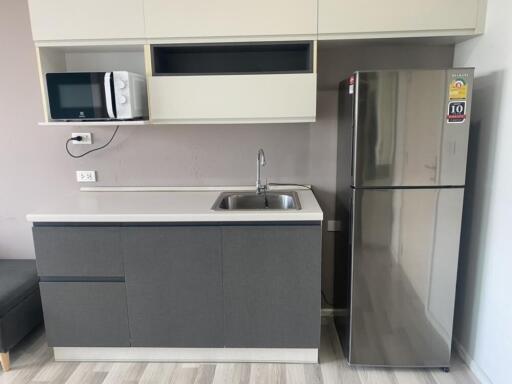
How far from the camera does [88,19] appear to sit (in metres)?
1.95

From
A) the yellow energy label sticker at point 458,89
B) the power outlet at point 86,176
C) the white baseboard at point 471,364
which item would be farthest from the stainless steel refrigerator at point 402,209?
the power outlet at point 86,176

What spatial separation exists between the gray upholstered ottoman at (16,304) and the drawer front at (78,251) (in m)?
0.31

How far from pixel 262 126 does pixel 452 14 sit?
1.18m

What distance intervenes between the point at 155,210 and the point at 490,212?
1.71m

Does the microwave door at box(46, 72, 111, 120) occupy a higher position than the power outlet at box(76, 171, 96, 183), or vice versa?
the microwave door at box(46, 72, 111, 120)

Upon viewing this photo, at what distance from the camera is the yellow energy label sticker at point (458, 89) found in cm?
169

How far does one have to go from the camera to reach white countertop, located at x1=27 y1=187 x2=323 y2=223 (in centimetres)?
186

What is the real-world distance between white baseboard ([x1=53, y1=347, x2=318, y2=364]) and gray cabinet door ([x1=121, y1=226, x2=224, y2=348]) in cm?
10

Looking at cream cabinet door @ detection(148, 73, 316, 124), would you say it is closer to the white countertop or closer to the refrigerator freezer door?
the refrigerator freezer door

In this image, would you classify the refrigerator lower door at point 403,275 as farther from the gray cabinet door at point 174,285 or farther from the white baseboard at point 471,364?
the gray cabinet door at point 174,285

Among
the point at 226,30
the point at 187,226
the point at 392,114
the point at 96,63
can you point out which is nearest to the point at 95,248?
the point at 187,226

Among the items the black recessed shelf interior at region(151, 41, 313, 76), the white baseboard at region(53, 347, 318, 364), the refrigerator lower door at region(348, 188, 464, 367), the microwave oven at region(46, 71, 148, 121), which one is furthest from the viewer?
the black recessed shelf interior at region(151, 41, 313, 76)

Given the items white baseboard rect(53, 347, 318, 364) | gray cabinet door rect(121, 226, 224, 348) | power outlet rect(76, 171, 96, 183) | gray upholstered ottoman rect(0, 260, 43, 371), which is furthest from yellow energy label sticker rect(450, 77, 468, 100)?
gray upholstered ottoman rect(0, 260, 43, 371)

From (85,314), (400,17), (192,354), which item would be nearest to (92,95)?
(85,314)
